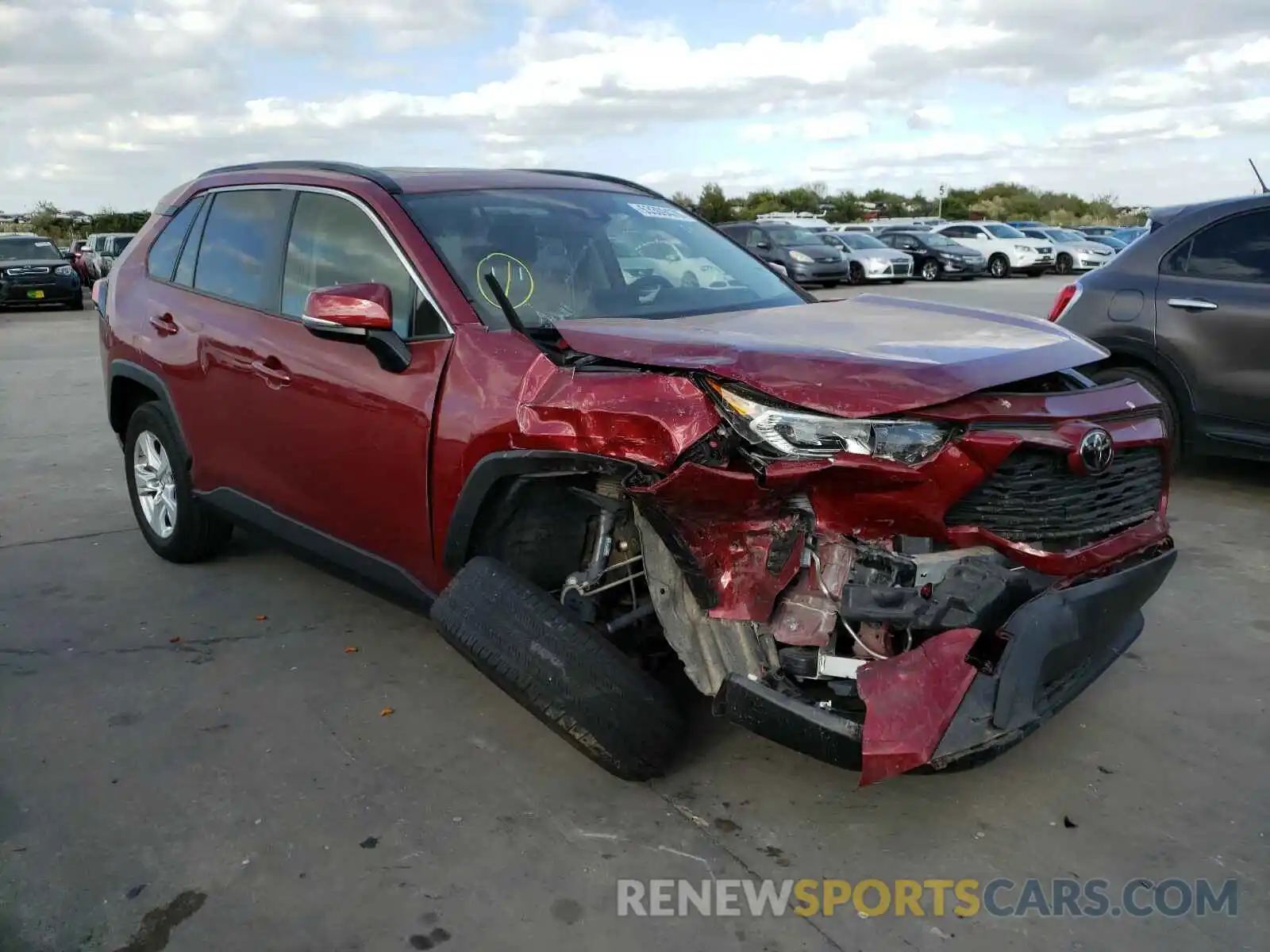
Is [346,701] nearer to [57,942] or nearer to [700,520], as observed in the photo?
[57,942]

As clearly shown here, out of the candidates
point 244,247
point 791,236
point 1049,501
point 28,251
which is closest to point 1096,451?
point 1049,501

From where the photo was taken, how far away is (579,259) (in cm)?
407

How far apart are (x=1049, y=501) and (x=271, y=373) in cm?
280

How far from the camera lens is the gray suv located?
610cm

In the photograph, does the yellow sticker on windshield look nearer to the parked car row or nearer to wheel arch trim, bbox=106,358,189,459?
wheel arch trim, bbox=106,358,189,459

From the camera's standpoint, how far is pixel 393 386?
3680 millimetres

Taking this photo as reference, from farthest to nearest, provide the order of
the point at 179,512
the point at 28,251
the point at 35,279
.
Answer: the point at 28,251
the point at 35,279
the point at 179,512

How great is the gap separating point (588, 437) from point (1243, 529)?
430 centimetres

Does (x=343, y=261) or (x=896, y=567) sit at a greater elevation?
(x=343, y=261)

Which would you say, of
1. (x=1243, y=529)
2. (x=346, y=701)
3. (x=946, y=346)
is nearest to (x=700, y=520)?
(x=946, y=346)

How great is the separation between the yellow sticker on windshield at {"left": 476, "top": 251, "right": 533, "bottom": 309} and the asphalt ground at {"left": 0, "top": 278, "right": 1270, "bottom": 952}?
54.9 inches

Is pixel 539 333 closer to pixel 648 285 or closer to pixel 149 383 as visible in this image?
pixel 648 285

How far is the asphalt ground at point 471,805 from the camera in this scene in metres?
2.73

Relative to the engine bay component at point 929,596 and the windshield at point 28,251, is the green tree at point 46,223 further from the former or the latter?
the engine bay component at point 929,596
